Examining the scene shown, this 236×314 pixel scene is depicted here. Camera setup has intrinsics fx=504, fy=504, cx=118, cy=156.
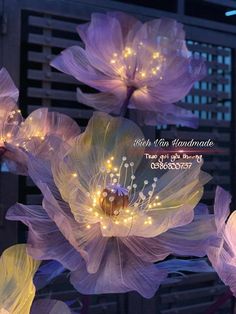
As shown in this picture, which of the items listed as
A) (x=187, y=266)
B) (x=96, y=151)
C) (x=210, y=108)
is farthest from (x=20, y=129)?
(x=210, y=108)

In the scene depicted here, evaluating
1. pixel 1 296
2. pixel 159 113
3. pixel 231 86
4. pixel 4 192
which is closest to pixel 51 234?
pixel 1 296

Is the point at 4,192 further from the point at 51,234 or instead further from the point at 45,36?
the point at 51,234

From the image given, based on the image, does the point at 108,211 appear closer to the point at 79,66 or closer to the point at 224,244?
the point at 224,244

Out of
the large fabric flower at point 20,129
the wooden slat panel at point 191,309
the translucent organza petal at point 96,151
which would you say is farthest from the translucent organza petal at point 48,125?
the wooden slat panel at point 191,309

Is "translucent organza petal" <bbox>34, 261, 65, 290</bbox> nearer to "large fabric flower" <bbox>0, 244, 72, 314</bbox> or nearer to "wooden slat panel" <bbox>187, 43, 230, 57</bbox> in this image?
"large fabric flower" <bbox>0, 244, 72, 314</bbox>

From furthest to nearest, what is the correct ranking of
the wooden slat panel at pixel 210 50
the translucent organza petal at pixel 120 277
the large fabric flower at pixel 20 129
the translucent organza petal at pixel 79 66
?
1. the wooden slat panel at pixel 210 50
2. the translucent organza petal at pixel 79 66
3. the large fabric flower at pixel 20 129
4. the translucent organza petal at pixel 120 277

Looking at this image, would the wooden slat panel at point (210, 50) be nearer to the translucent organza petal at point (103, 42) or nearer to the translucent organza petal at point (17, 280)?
the translucent organza petal at point (103, 42)

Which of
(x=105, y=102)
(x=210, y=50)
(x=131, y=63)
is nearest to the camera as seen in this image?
(x=131, y=63)
